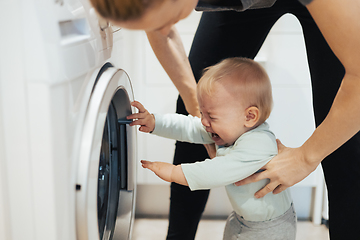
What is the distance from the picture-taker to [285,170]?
755mm

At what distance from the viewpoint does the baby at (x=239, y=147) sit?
0.74 metres

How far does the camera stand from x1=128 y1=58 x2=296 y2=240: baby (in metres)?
0.74

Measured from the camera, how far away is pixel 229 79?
0.77m

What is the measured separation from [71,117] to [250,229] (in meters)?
0.53

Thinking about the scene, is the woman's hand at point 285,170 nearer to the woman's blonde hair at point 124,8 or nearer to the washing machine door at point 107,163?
the washing machine door at point 107,163

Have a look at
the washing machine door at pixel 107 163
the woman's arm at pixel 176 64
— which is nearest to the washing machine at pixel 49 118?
the washing machine door at pixel 107 163

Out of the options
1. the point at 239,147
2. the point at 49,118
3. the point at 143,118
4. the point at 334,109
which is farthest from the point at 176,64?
the point at 49,118

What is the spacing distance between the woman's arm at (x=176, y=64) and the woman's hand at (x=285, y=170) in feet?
0.93

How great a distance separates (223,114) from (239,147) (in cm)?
8

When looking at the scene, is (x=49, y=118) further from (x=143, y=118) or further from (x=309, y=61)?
(x=309, y=61)

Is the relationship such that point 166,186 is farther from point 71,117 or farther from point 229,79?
point 71,117

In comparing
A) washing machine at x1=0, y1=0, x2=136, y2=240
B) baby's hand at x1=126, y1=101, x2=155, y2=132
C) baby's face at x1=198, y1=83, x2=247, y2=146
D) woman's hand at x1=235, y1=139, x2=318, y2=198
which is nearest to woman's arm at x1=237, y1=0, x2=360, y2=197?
woman's hand at x1=235, y1=139, x2=318, y2=198

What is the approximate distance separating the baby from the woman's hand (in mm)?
18

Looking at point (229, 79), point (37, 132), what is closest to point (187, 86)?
point (229, 79)
